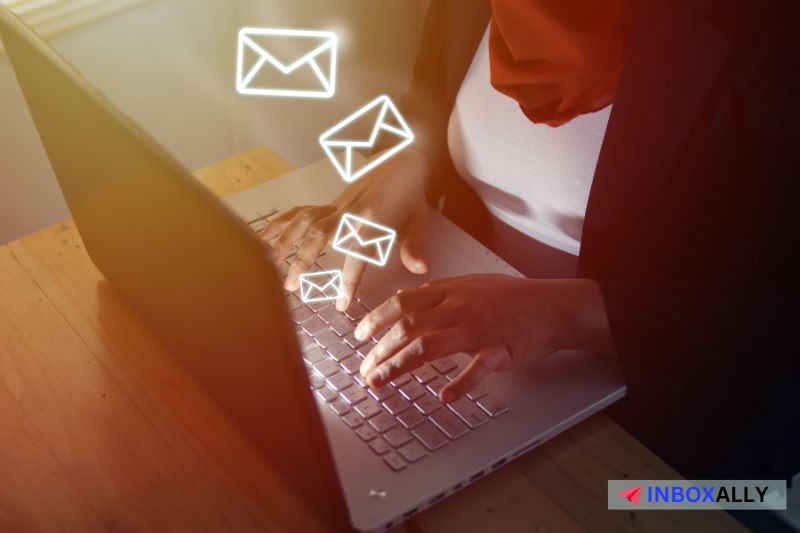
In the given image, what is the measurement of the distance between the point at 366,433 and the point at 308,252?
0.29 m

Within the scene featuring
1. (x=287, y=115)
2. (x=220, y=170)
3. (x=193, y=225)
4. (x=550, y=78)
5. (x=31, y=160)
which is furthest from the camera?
(x=287, y=115)

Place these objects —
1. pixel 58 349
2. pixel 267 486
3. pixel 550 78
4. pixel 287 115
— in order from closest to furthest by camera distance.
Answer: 1. pixel 267 486
2. pixel 58 349
3. pixel 550 78
4. pixel 287 115

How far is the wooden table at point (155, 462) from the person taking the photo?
0.74m

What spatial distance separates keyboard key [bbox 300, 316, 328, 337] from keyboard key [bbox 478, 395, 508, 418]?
0.20m

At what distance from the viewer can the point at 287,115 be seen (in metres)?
1.95

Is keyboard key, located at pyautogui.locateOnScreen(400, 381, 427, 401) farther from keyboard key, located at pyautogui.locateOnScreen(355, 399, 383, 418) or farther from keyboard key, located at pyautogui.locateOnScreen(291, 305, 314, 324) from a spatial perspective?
keyboard key, located at pyautogui.locateOnScreen(291, 305, 314, 324)

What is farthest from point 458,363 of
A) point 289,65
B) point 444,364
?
point 289,65

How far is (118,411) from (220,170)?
1.66 ft

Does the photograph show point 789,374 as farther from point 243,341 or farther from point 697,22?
point 243,341

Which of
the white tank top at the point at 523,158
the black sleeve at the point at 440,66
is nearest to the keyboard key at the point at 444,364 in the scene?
the white tank top at the point at 523,158

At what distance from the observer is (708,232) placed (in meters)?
0.87

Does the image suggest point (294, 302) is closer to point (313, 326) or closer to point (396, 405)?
point (313, 326)

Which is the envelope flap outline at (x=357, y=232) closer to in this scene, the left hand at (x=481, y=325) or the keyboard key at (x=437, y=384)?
the left hand at (x=481, y=325)

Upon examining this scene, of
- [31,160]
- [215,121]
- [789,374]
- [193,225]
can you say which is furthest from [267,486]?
[215,121]
